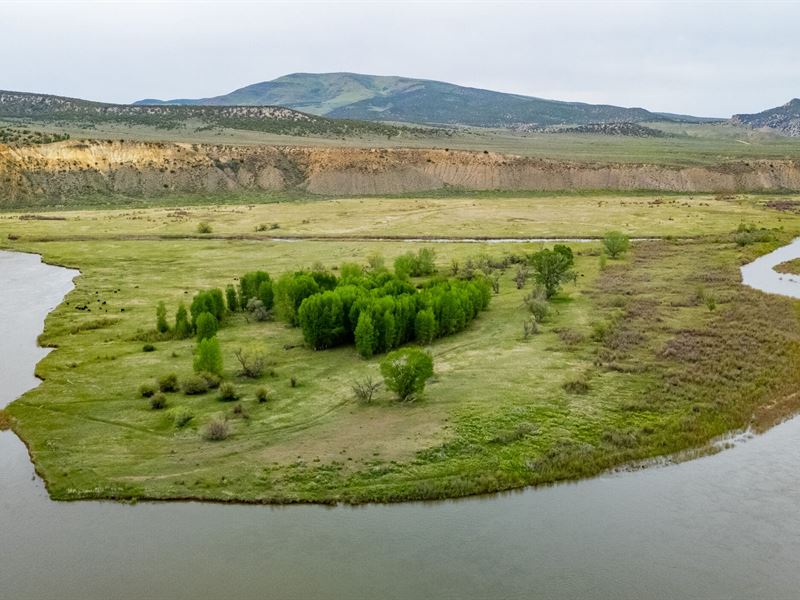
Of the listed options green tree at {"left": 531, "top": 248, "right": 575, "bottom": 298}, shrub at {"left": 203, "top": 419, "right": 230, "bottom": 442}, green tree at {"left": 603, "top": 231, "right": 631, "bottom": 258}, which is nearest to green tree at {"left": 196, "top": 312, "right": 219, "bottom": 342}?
shrub at {"left": 203, "top": 419, "right": 230, "bottom": 442}

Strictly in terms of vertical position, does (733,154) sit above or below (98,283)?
above

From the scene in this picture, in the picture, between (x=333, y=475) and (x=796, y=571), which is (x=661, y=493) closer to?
(x=796, y=571)

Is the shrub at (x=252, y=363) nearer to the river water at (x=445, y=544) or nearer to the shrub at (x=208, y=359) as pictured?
the shrub at (x=208, y=359)

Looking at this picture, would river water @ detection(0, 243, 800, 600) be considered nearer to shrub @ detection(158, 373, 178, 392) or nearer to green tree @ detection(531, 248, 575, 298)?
shrub @ detection(158, 373, 178, 392)

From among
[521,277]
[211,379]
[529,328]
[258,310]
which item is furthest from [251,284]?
[521,277]

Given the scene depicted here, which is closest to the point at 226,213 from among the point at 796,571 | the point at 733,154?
the point at 796,571

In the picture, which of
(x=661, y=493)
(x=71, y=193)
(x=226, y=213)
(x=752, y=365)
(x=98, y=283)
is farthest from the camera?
(x=71, y=193)

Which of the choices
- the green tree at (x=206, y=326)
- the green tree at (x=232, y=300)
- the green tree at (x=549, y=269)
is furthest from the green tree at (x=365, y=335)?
the green tree at (x=549, y=269)
